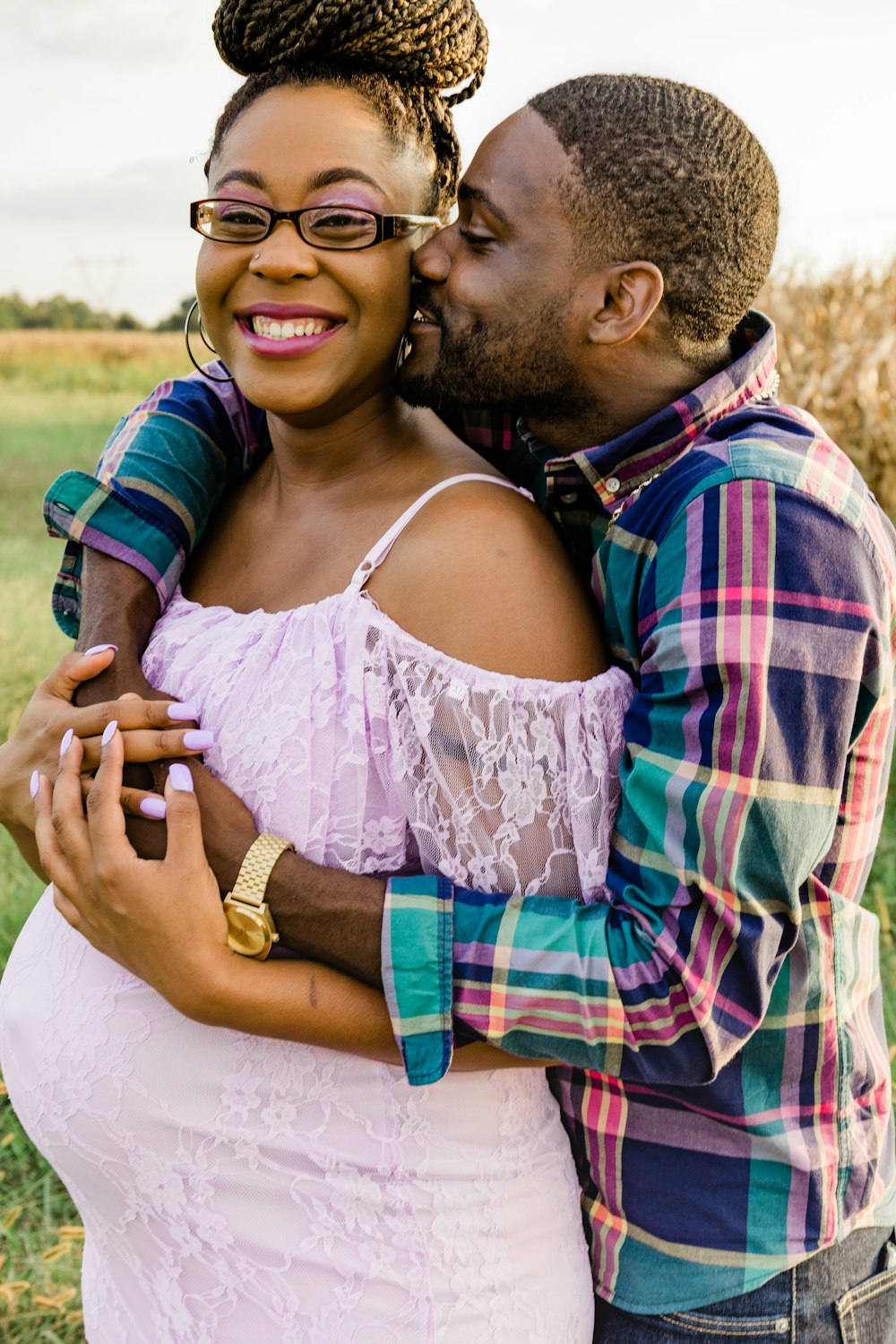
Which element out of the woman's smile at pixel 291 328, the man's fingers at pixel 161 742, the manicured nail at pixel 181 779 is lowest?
the manicured nail at pixel 181 779

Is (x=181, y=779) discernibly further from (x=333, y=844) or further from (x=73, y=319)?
(x=73, y=319)

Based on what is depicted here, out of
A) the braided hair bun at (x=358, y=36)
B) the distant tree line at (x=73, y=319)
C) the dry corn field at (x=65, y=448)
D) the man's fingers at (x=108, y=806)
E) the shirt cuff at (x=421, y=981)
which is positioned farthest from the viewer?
the distant tree line at (x=73, y=319)

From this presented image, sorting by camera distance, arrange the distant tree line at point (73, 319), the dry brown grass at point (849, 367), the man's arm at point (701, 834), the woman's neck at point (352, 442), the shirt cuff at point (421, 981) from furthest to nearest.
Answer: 1. the distant tree line at point (73, 319)
2. the dry brown grass at point (849, 367)
3. the woman's neck at point (352, 442)
4. the shirt cuff at point (421, 981)
5. the man's arm at point (701, 834)

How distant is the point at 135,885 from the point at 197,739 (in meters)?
0.24

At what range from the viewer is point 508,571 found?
73.1 inches

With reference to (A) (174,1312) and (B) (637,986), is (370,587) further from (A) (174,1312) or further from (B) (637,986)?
(A) (174,1312)

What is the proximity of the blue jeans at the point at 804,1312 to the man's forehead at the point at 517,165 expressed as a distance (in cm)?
166

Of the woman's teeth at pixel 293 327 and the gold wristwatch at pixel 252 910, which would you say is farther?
the woman's teeth at pixel 293 327

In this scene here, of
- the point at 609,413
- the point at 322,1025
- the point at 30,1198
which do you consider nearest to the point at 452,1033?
the point at 322,1025

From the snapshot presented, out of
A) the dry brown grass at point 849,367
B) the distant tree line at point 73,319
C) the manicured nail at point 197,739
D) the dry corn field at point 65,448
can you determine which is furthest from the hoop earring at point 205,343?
the distant tree line at point 73,319

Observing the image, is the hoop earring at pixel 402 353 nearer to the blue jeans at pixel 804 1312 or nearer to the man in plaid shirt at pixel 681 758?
the man in plaid shirt at pixel 681 758

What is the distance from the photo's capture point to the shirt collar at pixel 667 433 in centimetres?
192

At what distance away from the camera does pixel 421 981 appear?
5.66ft

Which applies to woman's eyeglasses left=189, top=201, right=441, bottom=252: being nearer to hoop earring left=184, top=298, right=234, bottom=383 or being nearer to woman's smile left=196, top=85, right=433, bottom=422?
woman's smile left=196, top=85, right=433, bottom=422
